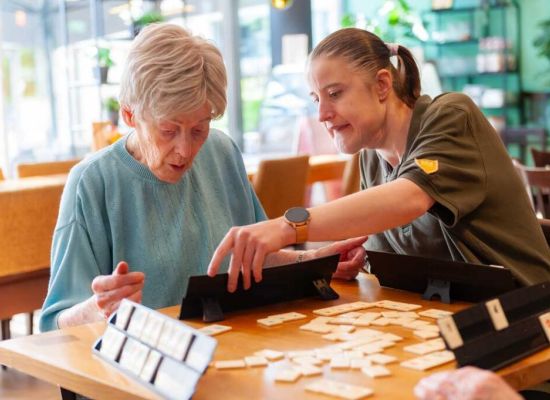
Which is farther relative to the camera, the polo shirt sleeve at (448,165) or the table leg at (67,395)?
the polo shirt sleeve at (448,165)

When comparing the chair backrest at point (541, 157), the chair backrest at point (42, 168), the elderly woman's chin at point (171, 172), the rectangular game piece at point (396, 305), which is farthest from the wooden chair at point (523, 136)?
the rectangular game piece at point (396, 305)

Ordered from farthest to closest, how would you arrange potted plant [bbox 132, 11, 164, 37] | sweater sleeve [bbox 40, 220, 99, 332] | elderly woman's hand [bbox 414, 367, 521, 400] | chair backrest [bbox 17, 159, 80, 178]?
potted plant [bbox 132, 11, 164, 37] → chair backrest [bbox 17, 159, 80, 178] → sweater sleeve [bbox 40, 220, 99, 332] → elderly woman's hand [bbox 414, 367, 521, 400]

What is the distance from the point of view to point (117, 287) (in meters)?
1.88

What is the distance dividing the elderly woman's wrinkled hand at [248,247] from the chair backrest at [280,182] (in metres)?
3.44

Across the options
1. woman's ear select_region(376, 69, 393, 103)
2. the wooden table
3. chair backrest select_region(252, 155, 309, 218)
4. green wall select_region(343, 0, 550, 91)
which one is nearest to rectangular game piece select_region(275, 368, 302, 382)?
the wooden table

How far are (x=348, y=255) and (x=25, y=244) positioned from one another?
9.06 ft

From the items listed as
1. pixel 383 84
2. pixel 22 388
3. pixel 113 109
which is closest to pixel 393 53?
pixel 383 84

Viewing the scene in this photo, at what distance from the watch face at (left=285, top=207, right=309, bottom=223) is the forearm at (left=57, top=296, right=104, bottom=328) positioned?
486 millimetres

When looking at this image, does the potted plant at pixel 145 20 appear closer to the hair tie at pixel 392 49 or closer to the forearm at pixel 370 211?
the hair tie at pixel 392 49

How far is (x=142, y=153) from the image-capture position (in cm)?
236

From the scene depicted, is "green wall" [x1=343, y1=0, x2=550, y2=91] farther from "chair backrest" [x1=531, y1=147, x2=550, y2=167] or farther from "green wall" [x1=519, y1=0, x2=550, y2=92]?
"chair backrest" [x1=531, y1=147, x2=550, y2=167]

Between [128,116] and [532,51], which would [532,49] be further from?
[128,116]

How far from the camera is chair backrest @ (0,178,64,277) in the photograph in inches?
181

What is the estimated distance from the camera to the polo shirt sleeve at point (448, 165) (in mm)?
2197
